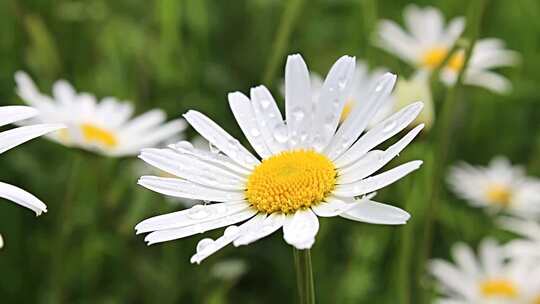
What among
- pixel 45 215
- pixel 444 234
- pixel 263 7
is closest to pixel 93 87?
pixel 45 215

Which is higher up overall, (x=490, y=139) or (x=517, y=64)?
(x=517, y=64)

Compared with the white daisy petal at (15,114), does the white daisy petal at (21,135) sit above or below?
below

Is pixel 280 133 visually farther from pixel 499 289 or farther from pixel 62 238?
pixel 499 289

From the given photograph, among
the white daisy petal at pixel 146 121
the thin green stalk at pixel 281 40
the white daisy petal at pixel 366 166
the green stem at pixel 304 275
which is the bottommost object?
the green stem at pixel 304 275

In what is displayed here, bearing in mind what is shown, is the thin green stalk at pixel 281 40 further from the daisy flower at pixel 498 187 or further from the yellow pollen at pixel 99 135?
the daisy flower at pixel 498 187

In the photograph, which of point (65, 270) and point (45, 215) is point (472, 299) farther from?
point (45, 215)

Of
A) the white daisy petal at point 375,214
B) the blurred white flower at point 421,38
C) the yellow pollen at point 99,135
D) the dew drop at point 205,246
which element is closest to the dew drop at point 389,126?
the white daisy petal at point 375,214
